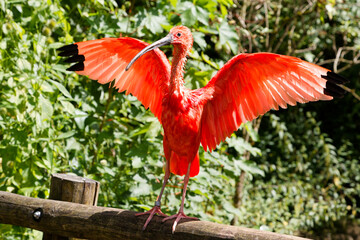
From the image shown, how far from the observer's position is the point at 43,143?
121 inches

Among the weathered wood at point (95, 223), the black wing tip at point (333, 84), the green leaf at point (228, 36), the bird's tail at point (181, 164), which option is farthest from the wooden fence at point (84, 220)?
the green leaf at point (228, 36)

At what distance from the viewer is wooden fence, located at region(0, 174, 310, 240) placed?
188cm

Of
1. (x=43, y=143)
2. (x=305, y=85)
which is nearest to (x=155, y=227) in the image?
(x=305, y=85)

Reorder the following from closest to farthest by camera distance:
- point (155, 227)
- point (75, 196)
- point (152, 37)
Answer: point (155, 227) < point (75, 196) < point (152, 37)

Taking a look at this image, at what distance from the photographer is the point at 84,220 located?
2.04 m

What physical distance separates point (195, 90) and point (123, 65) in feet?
1.67

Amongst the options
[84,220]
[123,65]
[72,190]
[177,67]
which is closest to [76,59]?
[123,65]

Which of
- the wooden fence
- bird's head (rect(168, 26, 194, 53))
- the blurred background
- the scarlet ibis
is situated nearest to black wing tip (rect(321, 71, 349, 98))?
the scarlet ibis

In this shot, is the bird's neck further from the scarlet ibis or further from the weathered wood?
the weathered wood

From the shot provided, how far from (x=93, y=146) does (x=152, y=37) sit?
3.40 ft

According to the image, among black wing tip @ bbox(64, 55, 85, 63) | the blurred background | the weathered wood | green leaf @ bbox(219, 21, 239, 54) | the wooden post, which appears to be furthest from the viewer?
green leaf @ bbox(219, 21, 239, 54)

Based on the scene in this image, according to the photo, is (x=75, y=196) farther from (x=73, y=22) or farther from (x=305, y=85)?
(x=73, y=22)

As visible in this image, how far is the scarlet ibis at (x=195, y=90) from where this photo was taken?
223 cm

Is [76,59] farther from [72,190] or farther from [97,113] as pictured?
[97,113]
